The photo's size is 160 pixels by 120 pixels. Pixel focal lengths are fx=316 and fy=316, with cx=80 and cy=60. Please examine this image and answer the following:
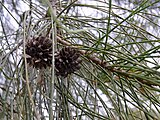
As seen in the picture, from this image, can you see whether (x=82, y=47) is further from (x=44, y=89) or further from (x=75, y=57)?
(x=44, y=89)

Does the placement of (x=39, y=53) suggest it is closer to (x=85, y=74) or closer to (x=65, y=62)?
(x=65, y=62)

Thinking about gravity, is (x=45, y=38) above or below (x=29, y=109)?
above

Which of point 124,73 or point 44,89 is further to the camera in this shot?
point 44,89

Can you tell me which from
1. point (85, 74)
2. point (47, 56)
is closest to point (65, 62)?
point (47, 56)

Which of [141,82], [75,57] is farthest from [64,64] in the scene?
[141,82]
